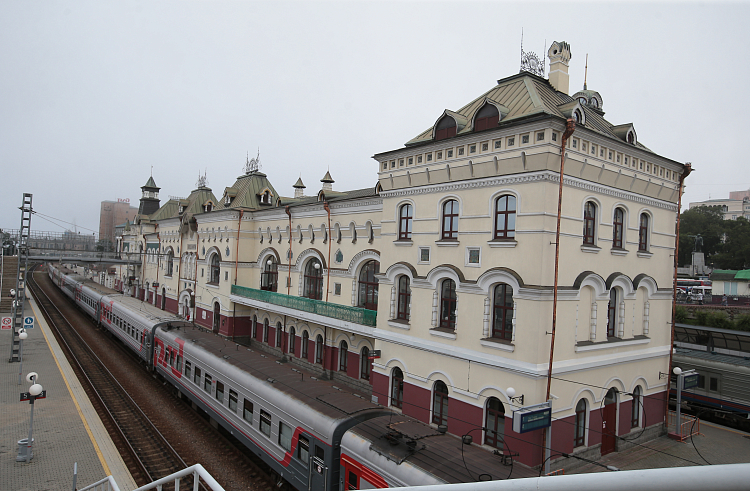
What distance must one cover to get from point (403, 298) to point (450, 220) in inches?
150

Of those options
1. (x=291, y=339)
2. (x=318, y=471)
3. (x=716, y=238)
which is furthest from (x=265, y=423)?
(x=716, y=238)

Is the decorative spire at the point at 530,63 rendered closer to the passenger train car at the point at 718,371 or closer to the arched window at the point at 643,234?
the arched window at the point at 643,234

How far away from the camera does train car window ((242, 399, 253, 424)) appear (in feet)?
49.3

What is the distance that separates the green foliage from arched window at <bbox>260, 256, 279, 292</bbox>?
161 feet

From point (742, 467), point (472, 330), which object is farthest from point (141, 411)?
point (742, 467)

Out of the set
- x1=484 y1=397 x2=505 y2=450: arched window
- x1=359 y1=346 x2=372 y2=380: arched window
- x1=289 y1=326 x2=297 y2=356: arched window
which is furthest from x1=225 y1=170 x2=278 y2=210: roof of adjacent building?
x1=484 y1=397 x2=505 y2=450: arched window

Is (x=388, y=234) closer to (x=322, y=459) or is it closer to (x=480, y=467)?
(x=322, y=459)

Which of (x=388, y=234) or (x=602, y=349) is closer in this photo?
(x=602, y=349)

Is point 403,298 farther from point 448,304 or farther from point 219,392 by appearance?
point 219,392

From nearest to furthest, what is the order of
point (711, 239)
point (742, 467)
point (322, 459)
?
point (742, 467), point (322, 459), point (711, 239)

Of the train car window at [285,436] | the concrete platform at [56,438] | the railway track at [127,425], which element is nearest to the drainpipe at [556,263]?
the train car window at [285,436]

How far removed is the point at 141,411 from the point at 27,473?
5.76m

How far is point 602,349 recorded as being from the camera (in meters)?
14.9

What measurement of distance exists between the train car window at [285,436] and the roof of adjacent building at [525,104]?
1046 centimetres
